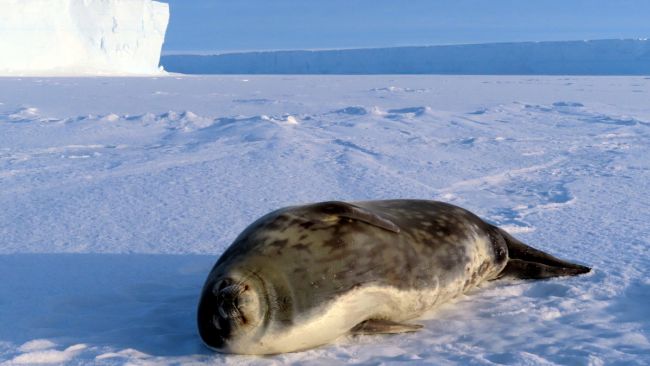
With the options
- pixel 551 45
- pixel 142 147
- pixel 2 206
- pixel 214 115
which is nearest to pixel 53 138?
pixel 142 147

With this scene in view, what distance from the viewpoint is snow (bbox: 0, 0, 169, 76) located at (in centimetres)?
2918

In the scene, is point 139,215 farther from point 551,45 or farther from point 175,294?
point 551,45

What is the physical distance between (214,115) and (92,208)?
6360mm

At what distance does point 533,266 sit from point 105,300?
1673 mm

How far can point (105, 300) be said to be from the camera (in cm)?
235

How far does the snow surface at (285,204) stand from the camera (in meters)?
1.91

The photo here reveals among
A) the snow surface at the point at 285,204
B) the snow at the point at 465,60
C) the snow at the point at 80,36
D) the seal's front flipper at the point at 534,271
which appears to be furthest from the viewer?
the snow at the point at 465,60

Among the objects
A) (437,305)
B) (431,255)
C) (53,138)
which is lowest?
(53,138)

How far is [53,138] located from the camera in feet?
24.9

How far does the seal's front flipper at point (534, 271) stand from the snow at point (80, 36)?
97.3 feet

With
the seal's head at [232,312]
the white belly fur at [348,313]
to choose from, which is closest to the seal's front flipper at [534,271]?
the white belly fur at [348,313]

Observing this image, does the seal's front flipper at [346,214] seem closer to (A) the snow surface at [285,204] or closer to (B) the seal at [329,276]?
(B) the seal at [329,276]

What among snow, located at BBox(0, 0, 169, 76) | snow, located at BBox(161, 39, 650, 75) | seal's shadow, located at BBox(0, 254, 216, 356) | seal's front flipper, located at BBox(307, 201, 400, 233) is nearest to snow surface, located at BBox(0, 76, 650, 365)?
seal's shadow, located at BBox(0, 254, 216, 356)

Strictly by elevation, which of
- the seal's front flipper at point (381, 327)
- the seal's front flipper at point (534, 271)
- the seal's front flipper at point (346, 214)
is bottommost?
the seal's front flipper at point (381, 327)
